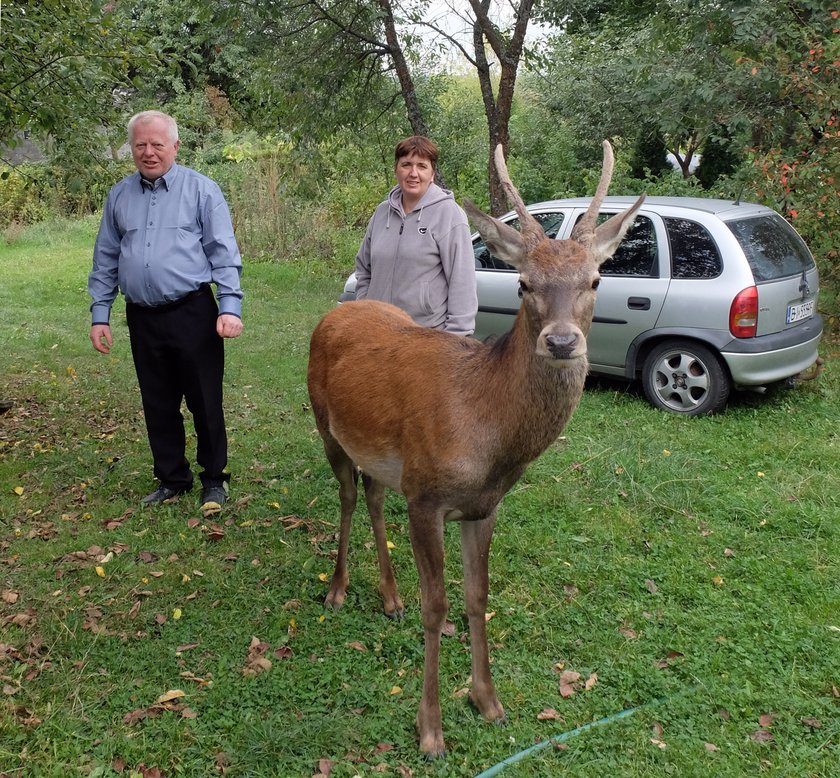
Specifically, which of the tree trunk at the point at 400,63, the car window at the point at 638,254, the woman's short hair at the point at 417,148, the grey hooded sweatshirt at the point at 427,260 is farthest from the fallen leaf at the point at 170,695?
the tree trunk at the point at 400,63

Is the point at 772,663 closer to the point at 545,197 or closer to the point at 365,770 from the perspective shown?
the point at 365,770

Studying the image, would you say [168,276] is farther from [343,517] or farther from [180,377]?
[343,517]

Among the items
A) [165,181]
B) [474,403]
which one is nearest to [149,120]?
[165,181]

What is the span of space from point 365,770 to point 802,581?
2692mm

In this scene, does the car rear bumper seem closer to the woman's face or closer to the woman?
the woman

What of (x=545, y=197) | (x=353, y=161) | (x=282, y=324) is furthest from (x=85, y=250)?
(x=545, y=197)

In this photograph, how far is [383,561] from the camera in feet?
13.3

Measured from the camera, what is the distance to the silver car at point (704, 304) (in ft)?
21.5

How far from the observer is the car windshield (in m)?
6.61

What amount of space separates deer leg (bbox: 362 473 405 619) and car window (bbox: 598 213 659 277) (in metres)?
4.10

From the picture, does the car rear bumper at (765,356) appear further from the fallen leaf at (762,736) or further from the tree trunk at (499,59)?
the tree trunk at (499,59)

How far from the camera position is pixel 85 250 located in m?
17.4

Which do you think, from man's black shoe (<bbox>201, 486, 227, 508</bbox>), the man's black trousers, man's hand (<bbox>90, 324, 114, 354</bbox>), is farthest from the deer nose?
man's hand (<bbox>90, 324, 114, 354</bbox>)

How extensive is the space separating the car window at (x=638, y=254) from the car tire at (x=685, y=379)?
0.76 metres
